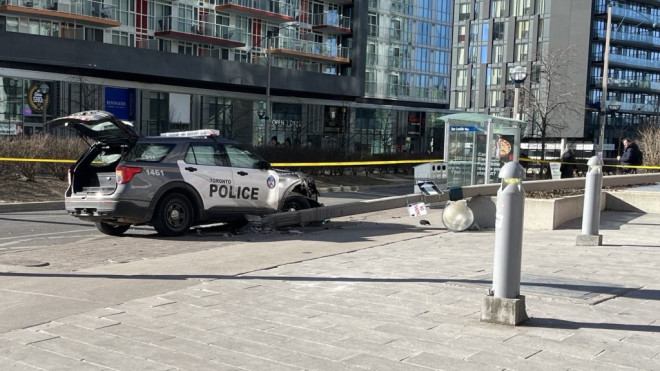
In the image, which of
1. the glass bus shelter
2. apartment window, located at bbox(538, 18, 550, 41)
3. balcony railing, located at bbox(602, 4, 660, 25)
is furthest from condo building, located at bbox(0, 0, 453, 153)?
balcony railing, located at bbox(602, 4, 660, 25)

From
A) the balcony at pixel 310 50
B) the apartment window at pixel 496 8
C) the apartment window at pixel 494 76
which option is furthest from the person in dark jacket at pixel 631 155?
the apartment window at pixel 496 8

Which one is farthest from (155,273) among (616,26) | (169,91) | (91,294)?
(616,26)

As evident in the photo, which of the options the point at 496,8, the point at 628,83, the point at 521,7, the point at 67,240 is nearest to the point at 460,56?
the point at 496,8

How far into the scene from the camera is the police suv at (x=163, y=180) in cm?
1108

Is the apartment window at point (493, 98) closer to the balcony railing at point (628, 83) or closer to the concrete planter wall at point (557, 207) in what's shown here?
the balcony railing at point (628, 83)

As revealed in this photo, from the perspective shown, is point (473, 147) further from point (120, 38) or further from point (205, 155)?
point (120, 38)

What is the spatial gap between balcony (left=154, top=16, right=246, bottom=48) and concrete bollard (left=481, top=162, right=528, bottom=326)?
48.4 metres

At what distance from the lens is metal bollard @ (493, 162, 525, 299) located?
5.55m

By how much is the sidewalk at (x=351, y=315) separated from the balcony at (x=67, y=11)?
131ft

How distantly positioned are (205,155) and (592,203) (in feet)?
20.7

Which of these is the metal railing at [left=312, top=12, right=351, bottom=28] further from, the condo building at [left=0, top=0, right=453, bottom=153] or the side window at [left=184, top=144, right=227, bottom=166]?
the side window at [left=184, top=144, right=227, bottom=166]

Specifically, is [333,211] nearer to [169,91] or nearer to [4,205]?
[4,205]

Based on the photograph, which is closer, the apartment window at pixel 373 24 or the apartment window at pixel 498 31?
the apartment window at pixel 373 24

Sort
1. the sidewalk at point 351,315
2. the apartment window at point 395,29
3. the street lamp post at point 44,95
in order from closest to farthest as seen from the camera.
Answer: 1. the sidewalk at point 351,315
2. the street lamp post at point 44,95
3. the apartment window at point 395,29
